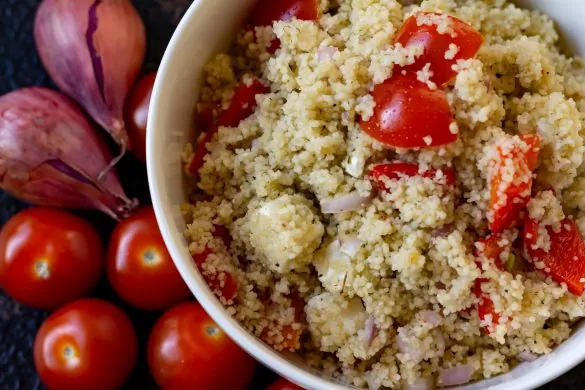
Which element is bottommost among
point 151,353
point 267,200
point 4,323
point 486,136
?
point 4,323

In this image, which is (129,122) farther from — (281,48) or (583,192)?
(583,192)

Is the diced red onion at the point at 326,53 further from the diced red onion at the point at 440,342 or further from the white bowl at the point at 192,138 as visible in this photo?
the diced red onion at the point at 440,342

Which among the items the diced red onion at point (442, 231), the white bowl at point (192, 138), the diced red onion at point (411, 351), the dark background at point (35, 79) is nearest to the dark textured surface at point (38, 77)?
the dark background at point (35, 79)

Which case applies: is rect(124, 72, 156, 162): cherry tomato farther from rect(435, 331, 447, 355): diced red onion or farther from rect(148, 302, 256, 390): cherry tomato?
rect(435, 331, 447, 355): diced red onion

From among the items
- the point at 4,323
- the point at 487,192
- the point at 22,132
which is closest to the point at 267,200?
the point at 487,192

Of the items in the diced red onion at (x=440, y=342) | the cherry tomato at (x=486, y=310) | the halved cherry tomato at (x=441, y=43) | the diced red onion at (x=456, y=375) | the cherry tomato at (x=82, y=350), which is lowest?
the cherry tomato at (x=82, y=350)

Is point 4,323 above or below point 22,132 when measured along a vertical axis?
below

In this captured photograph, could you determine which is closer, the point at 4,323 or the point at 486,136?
the point at 486,136
